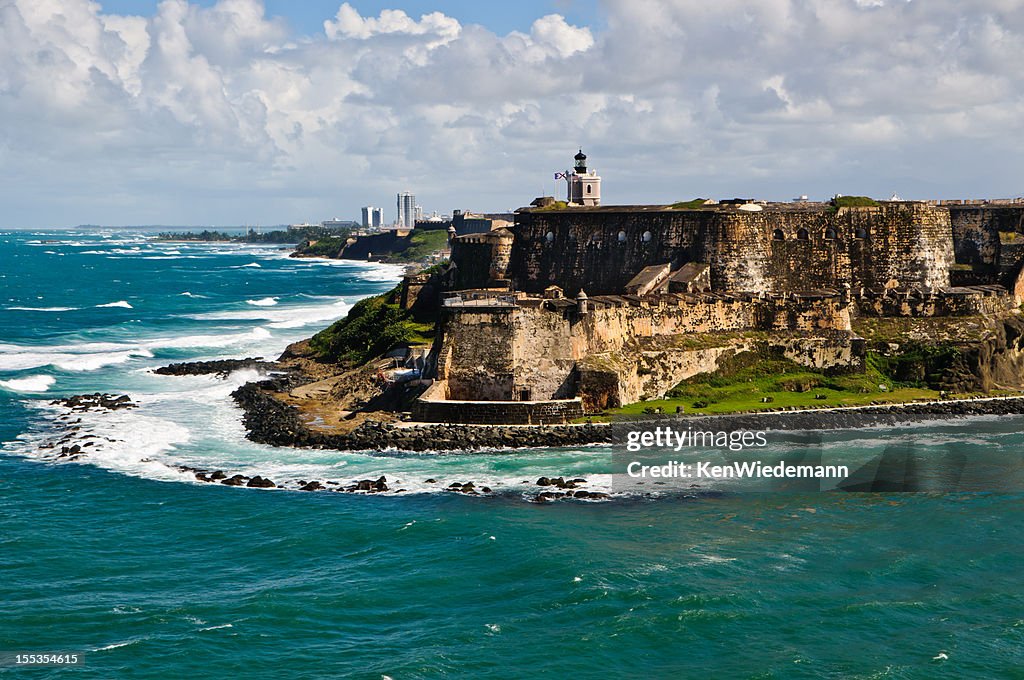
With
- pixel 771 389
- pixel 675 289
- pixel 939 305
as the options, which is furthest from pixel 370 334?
pixel 939 305

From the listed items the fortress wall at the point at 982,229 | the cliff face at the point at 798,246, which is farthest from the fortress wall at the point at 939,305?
the fortress wall at the point at 982,229

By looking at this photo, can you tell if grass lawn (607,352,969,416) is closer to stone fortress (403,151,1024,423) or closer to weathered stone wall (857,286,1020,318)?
stone fortress (403,151,1024,423)

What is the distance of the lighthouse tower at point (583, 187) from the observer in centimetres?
7912

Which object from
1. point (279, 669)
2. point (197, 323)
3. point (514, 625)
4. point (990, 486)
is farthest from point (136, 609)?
point (197, 323)

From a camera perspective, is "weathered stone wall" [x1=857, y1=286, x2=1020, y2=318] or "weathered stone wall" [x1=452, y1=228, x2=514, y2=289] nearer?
"weathered stone wall" [x1=857, y1=286, x2=1020, y2=318]

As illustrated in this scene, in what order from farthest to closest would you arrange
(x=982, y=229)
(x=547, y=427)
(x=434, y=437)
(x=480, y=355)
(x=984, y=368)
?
(x=982, y=229), (x=984, y=368), (x=480, y=355), (x=547, y=427), (x=434, y=437)

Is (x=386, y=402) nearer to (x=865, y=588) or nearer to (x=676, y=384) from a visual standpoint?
(x=676, y=384)

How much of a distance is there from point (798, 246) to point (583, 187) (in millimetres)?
20178

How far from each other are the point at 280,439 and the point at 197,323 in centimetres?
5068

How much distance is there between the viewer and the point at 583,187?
79.3m

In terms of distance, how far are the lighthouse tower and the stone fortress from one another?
4.93m

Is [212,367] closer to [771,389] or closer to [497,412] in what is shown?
[497,412]

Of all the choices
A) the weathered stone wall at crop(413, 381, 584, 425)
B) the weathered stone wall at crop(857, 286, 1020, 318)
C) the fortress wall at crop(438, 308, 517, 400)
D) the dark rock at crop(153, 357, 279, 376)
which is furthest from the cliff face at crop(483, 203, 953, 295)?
the dark rock at crop(153, 357, 279, 376)

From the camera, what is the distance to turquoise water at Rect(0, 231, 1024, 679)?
2794 cm
